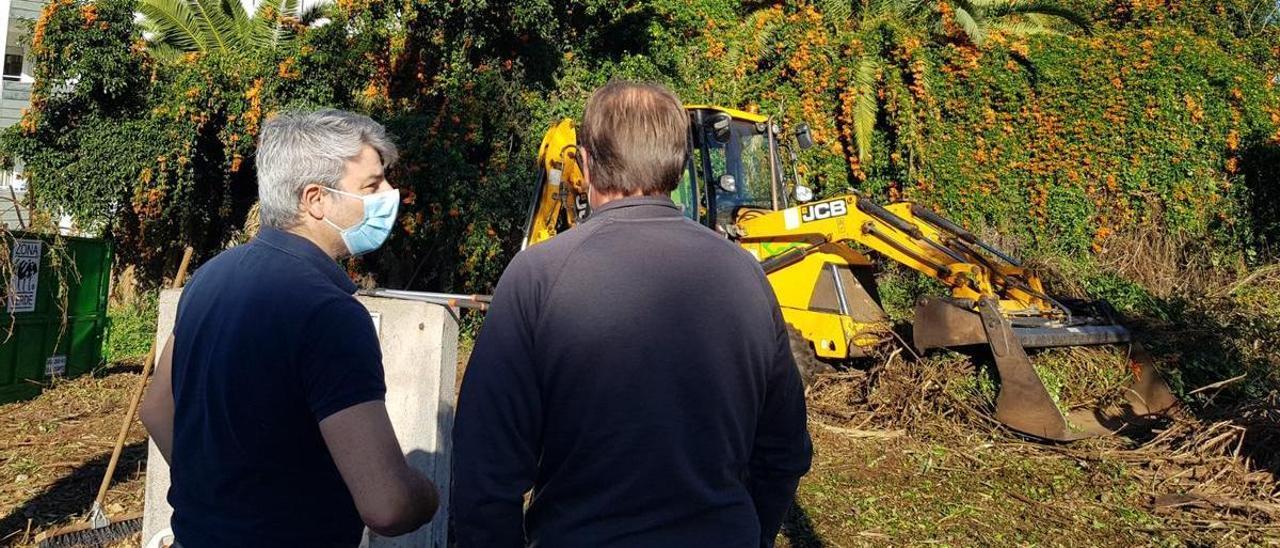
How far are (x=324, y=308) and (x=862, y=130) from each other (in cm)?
1427

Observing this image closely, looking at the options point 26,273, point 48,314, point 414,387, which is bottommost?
point 48,314

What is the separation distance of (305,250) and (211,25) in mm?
16137

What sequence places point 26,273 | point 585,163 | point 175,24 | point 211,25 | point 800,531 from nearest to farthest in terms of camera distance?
1. point 585,163
2. point 800,531
3. point 26,273
4. point 175,24
5. point 211,25

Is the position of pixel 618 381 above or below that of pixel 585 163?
below

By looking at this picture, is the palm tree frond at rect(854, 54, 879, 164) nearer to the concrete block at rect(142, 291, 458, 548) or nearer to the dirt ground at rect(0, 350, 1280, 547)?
the dirt ground at rect(0, 350, 1280, 547)

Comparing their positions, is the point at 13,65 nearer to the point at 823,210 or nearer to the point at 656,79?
Answer: the point at 656,79

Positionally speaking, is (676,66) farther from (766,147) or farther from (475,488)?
(475,488)

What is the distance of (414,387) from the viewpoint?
409cm

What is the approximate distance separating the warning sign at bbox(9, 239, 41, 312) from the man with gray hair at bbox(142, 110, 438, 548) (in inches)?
335

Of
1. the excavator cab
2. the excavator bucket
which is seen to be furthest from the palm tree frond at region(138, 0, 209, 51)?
the excavator bucket

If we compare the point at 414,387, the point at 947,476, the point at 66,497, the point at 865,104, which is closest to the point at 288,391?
the point at 414,387

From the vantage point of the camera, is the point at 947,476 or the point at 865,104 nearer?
the point at 947,476

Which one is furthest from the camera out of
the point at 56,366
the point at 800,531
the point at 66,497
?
the point at 56,366

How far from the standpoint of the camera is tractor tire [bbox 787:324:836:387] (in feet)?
28.3
